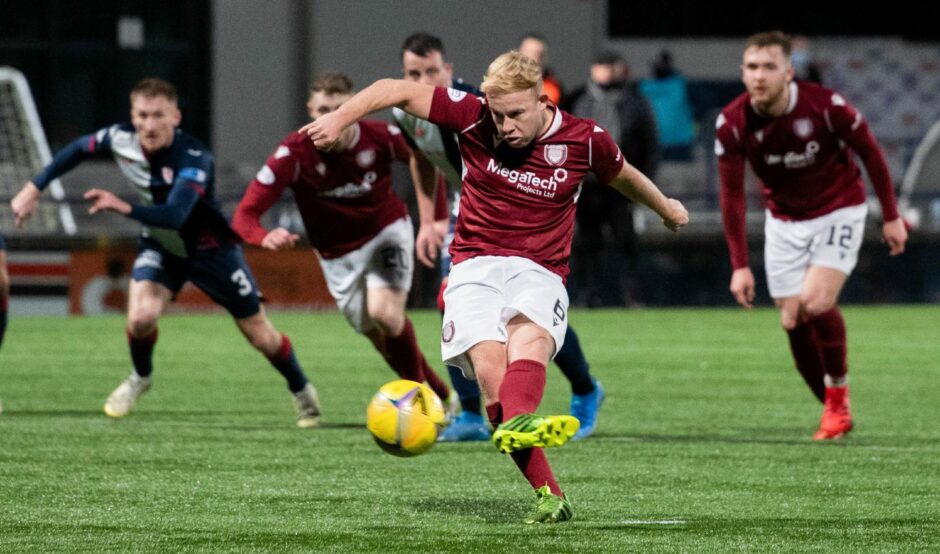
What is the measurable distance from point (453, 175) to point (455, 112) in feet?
7.20

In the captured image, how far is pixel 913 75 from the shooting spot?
22.4 m

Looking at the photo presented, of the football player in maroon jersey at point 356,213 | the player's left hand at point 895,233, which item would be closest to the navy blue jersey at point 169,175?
the football player in maroon jersey at point 356,213

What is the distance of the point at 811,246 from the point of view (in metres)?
8.36

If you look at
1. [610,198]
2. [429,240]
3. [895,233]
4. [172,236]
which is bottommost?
[610,198]

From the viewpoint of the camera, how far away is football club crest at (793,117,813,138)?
8.09 meters

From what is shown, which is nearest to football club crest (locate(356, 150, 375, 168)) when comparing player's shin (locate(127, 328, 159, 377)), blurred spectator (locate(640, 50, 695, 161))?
player's shin (locate(127, 328, 159, 377))

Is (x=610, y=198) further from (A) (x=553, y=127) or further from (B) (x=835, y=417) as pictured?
(A) (x=553, y=127)

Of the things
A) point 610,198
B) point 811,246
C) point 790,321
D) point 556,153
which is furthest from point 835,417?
point 610,198

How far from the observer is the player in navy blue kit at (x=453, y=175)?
793 cm

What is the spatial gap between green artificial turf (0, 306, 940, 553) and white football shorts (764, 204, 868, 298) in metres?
0.73

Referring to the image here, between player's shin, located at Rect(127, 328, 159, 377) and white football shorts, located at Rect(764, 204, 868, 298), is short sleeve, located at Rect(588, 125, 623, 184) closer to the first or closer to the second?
white football shorts, located at Rect(764, 204, 868, 298)

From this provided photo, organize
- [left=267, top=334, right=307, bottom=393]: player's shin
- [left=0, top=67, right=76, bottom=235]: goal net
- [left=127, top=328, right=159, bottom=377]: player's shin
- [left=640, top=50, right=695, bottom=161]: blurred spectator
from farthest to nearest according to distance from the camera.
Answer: [left=0, top=67, right=76, bottom=235]: goal net → [left=640, top=50, right=695, bottom=161]: blurred spectator → [left=127, top=328, right=159, bottom=377]: player's shin → [left=267, top=334, right=307, bottom=393]: player's shin

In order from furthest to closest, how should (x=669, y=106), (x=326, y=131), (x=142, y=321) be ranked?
(x=669, y=106), (x=142, y=321), (x=326, y=131)

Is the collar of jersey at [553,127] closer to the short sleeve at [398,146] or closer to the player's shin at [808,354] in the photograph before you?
the short sleeve at [398,146]
